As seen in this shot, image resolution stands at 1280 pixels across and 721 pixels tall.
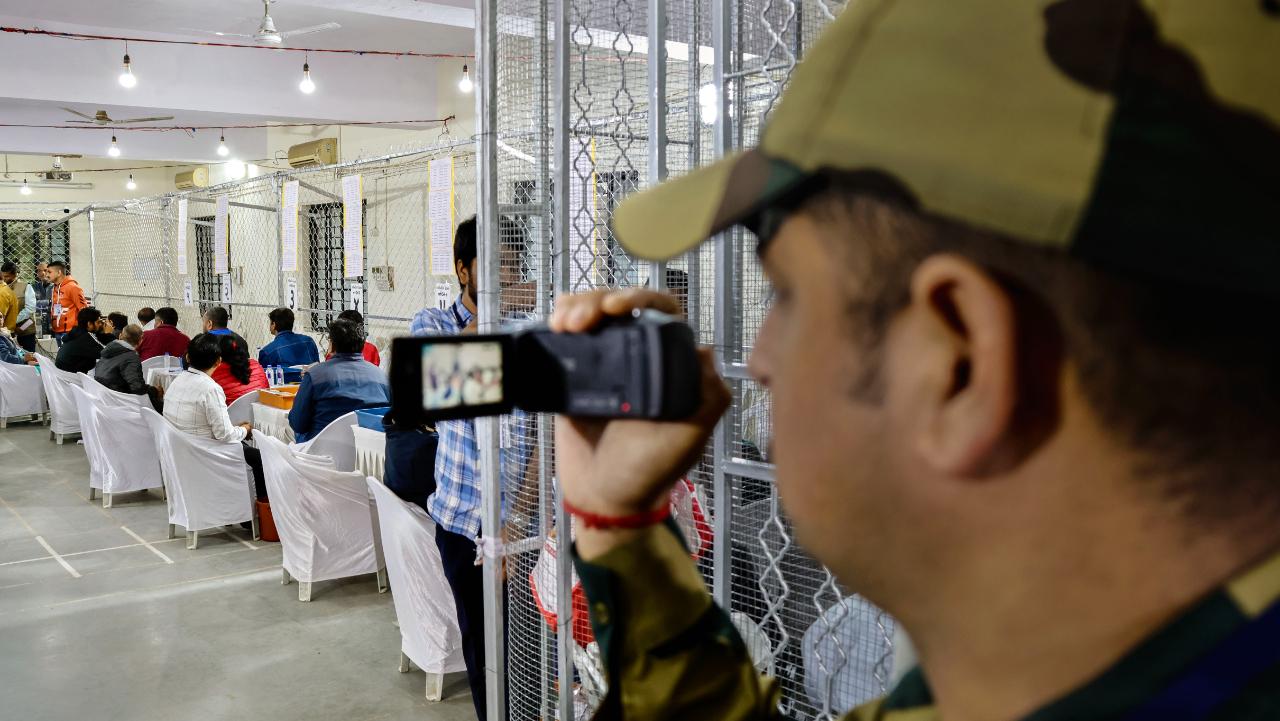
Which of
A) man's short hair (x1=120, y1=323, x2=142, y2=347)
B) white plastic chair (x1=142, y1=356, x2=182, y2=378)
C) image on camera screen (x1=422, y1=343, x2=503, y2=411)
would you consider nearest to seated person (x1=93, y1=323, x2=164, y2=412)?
man's short hair (x1=120, y1=323, x2=142, y2=347)

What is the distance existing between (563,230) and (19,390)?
9.45m

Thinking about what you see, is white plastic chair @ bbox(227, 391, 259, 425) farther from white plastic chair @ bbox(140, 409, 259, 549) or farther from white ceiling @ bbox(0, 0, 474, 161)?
white ceiling @ bbox(0, 0, 474, 161)

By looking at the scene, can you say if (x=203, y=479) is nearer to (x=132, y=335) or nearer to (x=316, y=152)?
(x=132, y=335)

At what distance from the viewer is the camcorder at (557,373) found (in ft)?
2.24

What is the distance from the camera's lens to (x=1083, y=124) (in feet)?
1.20

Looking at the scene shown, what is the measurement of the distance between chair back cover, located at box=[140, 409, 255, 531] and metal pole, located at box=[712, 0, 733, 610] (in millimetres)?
4302

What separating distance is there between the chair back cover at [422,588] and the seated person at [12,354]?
7.83 meters

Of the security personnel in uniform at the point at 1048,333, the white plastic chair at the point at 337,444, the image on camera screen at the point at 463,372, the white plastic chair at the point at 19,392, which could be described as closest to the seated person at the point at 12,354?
the white plastic chair at the point at 19,392

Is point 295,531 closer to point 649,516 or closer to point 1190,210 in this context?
point 649,516

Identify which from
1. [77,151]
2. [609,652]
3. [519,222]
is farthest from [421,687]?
[77,151]

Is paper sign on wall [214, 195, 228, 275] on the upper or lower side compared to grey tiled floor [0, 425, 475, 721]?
upper

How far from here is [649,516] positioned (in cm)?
76

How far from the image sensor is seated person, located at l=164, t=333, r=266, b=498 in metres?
5.28

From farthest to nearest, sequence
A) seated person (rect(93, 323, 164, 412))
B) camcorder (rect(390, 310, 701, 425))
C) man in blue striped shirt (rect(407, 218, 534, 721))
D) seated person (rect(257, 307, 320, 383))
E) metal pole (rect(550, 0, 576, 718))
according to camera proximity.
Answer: seated person (rect(257, 307, 320, 383)) < seated person (rect(93, 323, 164, 412)) < man in blue striped shirt (rect(407, 218, 534, 721)) < metal pole (rect(550, 0, 576, 718)) < camcorder (rect(390, 310, 701, 425))
